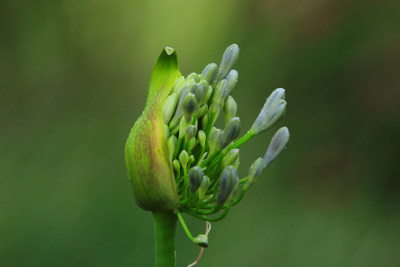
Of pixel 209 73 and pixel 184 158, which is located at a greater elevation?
pixel 209 73

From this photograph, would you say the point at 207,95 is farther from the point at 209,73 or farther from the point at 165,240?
the point at 165,240

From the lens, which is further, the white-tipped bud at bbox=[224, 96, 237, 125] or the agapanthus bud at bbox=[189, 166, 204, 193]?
the white-tipped bud at bbox=[224, 96, 237, 125]

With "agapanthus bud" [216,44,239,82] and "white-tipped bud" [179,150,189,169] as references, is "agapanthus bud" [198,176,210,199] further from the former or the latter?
"agapanthus bud" [216,44,239,82]

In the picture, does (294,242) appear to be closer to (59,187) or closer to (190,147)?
(59,187)

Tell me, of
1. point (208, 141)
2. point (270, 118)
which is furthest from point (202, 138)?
point (270, 118)

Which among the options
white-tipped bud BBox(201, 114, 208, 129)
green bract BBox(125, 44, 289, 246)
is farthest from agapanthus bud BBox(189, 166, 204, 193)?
white-tipped bud BBox(201, 114, 208, 129)

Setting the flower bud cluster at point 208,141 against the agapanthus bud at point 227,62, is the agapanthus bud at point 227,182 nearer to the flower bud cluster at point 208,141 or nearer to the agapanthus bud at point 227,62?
the flower bud cluster at point 208,141
